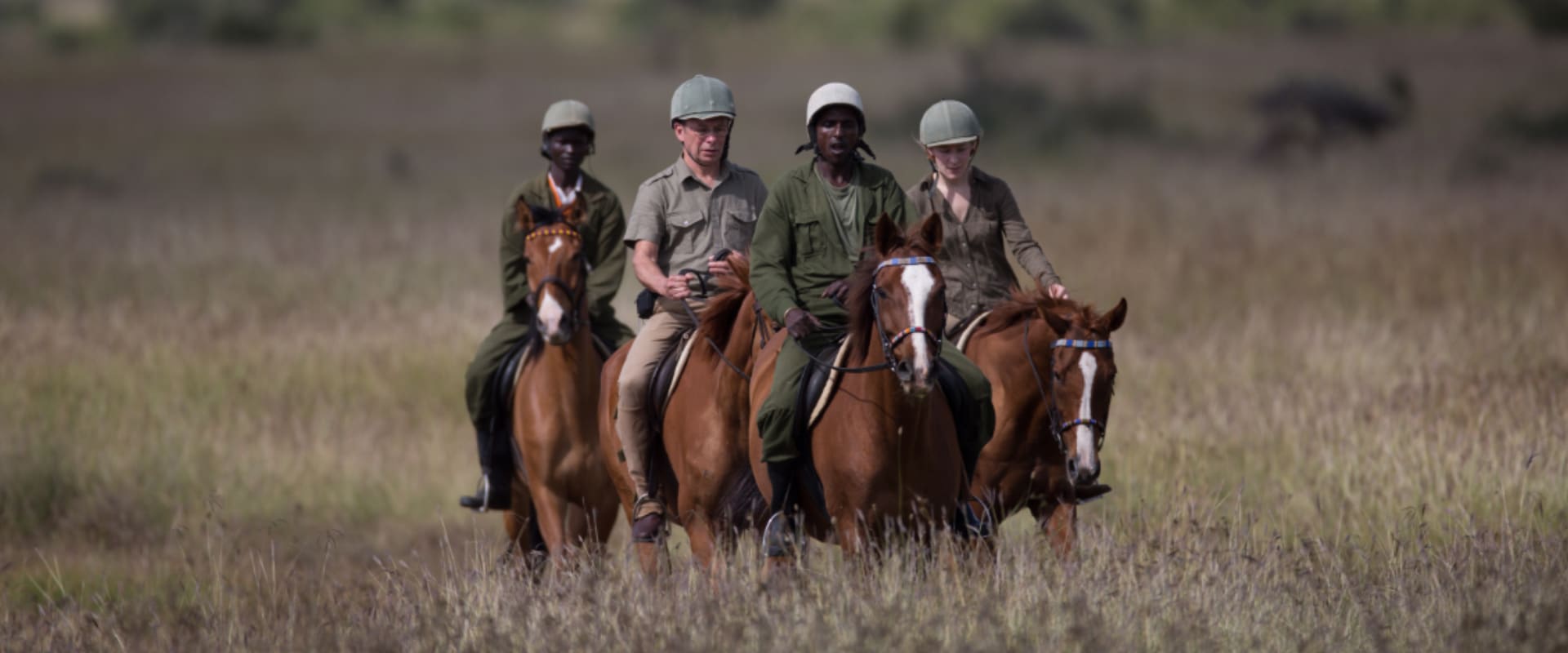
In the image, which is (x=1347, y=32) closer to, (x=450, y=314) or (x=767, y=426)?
(x=450, y=314)

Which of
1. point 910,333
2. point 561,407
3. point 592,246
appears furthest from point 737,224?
point 910,333

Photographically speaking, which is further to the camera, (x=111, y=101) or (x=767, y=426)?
(x=111, y=101)

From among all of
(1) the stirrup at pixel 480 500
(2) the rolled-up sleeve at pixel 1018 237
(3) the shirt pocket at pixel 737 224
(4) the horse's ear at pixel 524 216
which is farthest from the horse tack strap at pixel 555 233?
(2) the rolled-up sleeve at pixel 1018 237

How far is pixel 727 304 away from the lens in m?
8.54

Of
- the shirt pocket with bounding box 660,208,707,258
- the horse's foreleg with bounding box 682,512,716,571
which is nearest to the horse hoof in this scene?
the horse's foreleg with bounding box 682,512,716,571

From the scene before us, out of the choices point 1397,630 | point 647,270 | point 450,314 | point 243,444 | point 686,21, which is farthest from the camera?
point 686,21

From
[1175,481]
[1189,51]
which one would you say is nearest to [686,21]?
[1189,51]

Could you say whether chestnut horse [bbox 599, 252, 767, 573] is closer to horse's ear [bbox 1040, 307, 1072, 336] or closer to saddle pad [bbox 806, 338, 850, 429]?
saddle pad [bbox 806, 338, 850, 429]

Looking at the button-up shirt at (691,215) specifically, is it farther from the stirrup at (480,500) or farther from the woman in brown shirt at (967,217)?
the stirrup at (480,500)

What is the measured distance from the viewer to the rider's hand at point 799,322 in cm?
746

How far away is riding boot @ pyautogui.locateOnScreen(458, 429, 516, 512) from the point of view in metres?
10.3

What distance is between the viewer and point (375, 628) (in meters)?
6.80

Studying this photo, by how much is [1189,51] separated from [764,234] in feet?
148

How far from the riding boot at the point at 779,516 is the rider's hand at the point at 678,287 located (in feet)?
4.08
